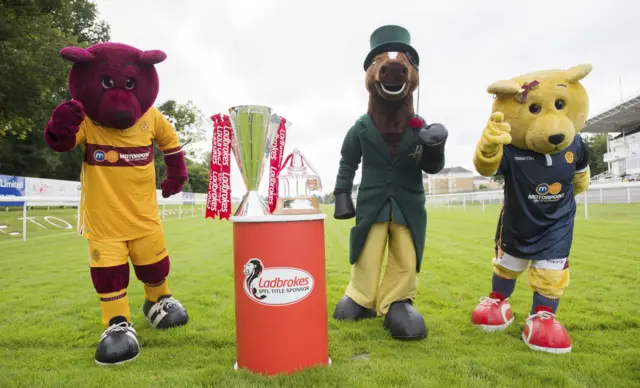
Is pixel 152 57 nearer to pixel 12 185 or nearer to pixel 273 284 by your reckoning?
pixel 273 284

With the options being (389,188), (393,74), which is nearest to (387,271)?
(389,188)

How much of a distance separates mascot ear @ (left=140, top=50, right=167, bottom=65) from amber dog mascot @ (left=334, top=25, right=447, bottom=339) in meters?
1.43

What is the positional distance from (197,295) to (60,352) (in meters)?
1.52

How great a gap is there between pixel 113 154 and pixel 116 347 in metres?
1.18

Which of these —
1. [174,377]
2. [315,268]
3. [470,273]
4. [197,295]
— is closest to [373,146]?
[315,268]

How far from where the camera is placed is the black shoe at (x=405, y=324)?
105 inches

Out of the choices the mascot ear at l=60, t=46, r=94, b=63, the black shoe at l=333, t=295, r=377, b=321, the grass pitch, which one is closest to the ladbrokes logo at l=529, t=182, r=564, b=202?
the grass pitch

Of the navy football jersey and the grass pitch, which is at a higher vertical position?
the navy football jersey

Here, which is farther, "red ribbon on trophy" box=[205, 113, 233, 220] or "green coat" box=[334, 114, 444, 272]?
"green coat" box=[334, 114, 444, 272]

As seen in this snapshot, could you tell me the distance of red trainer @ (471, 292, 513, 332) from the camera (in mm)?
2859

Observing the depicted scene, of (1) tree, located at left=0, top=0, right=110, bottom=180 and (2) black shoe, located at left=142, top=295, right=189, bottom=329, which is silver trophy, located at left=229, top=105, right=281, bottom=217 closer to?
(2) black shoe, located at left=142, top=295, right=189, bottom=329

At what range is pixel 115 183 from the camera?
2.70 metres

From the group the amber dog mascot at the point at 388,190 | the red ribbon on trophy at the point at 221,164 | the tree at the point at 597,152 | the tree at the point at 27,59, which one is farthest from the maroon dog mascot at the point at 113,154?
the tree at the point at 597,152

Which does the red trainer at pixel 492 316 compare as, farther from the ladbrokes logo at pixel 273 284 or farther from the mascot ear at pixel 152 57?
the mascot ear at pixel 152 57
